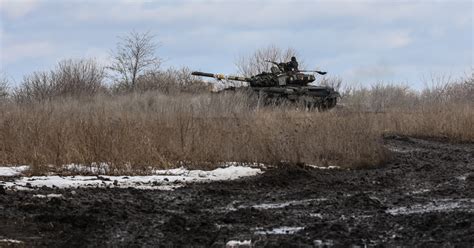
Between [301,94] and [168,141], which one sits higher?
[301,94]

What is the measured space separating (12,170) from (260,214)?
5.14m

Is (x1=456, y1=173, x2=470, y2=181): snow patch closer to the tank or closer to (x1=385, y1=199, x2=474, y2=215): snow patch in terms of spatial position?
(x1=385, y1=199, x2=474, y2=215): snow patch

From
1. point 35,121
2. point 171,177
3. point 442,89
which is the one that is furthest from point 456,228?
point 442,89

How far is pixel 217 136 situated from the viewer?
11.7 meters

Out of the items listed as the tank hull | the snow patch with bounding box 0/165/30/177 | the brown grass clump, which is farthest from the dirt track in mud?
the tank hull

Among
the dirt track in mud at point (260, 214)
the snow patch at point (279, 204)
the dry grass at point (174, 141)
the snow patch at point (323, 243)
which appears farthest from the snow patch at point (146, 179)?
the snow patch at point (323, 243)

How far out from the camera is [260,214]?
6273mm

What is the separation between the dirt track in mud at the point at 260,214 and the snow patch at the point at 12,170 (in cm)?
199

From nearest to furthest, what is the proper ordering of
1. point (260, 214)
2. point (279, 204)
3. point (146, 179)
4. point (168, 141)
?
point (260, 214) → point (279, 204) → point (146, 179) → point (168, 141)

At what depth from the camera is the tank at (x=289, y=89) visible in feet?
86.5

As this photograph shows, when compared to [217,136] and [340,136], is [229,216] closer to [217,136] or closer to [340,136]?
[217,136]

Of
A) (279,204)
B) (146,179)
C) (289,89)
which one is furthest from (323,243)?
(289,89)

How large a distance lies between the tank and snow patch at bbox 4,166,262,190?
15.3 metres

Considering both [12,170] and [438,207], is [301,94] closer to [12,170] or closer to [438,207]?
[12,170]
